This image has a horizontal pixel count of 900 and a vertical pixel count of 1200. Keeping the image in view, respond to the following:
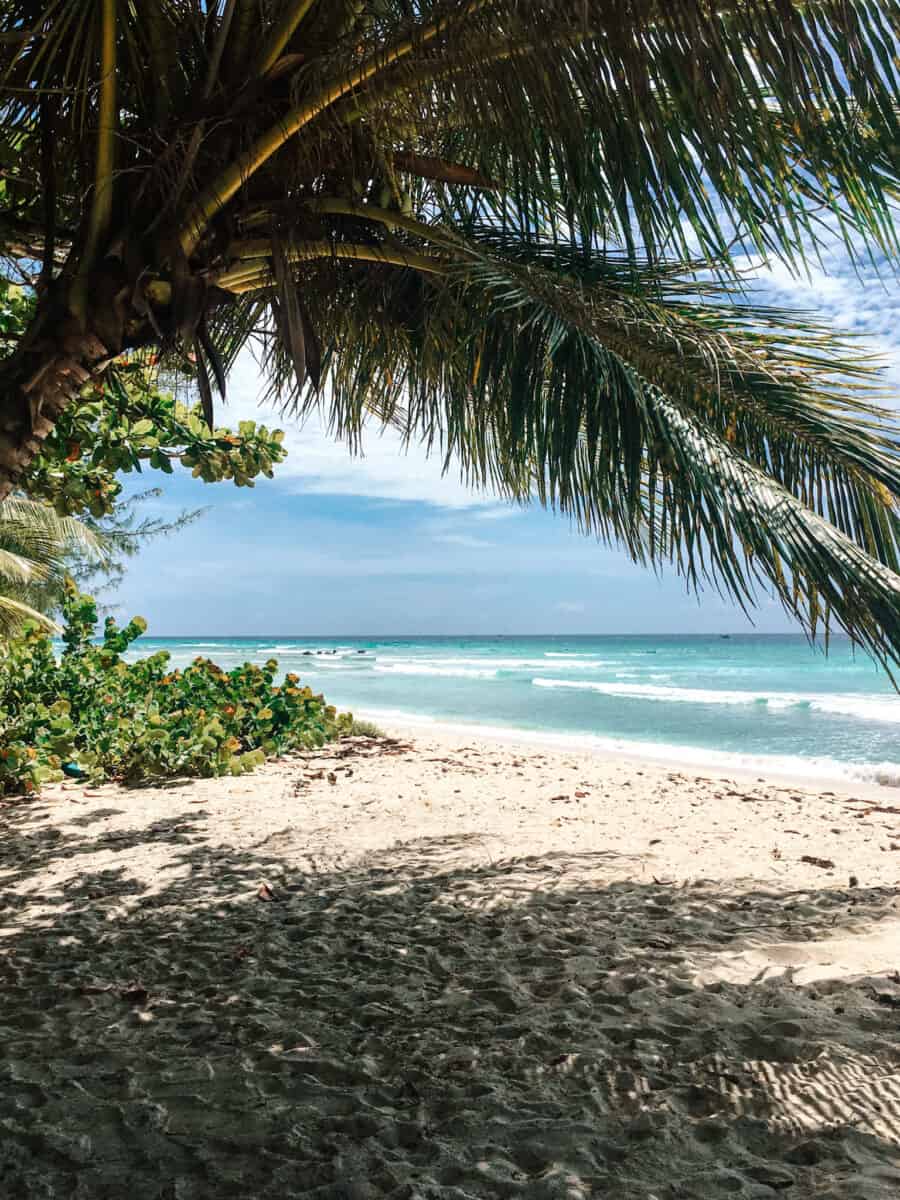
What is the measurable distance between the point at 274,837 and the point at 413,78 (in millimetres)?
3718

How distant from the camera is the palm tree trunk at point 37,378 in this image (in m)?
2.51

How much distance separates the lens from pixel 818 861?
4.15m

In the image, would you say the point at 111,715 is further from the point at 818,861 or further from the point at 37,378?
the point at 818,861

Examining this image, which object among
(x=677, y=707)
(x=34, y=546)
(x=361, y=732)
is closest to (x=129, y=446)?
(x=361, y=732)

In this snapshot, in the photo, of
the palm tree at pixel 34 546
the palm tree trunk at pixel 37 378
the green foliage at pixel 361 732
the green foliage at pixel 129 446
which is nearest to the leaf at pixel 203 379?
the palm tree trunk at pixel 37 378

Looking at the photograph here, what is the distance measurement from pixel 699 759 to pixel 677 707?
27.6ft

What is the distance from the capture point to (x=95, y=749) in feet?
20.7

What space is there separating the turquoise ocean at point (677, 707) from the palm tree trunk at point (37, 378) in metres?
3.66

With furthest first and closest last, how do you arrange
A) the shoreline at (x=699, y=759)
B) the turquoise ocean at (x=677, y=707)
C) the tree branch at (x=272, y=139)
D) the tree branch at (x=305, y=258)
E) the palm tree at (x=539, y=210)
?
the turquoise ocean at (x=677, y=707) < the shoreline at (x=699, y=759) < the tree branch at (x=305, y=258) < the tree branch at (x=272, y=139) < the palm tree at (x=539, y=210)

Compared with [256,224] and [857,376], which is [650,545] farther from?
[256,224]

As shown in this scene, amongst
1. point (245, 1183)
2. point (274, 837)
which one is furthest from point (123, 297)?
point (274, 837)

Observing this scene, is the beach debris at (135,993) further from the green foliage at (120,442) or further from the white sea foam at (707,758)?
the white sea foam at (707,758)

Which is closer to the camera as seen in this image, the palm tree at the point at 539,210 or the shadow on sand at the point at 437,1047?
the shadow on sand at the point at 437,1047

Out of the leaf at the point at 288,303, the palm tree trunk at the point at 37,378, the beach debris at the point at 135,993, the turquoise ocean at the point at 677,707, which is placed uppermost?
the leaf at the point at 288,303
